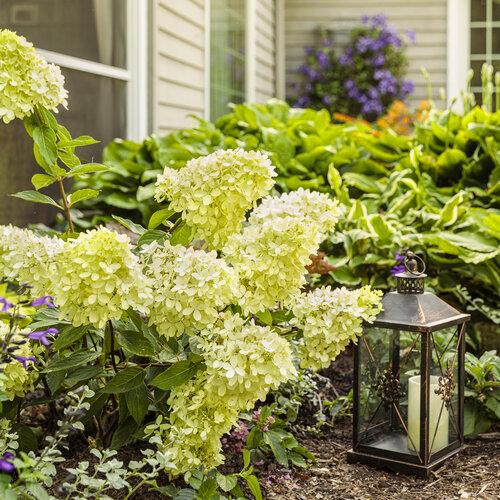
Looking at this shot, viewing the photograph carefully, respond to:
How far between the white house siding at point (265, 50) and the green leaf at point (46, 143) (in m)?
5.45

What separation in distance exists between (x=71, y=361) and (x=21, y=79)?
0.62m

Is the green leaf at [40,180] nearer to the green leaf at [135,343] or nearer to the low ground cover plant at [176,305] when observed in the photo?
the low ground cover plant at [176,305]

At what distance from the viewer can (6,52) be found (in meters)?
1.46

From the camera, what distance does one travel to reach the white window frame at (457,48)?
757cm

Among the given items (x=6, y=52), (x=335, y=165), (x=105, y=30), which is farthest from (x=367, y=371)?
(x=105, y=30)

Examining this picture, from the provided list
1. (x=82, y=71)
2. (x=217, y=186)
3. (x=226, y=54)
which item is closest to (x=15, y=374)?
(x=217, y=186)

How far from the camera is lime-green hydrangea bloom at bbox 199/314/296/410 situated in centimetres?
130

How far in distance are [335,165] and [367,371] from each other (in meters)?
1.91

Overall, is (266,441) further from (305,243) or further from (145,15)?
(145,15)

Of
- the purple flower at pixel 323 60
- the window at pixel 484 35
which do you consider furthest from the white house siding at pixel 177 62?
the window at pixel 484 35

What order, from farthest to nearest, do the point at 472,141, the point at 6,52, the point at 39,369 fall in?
the point at 472,141 → the point at 39,369 → the point at 6,52

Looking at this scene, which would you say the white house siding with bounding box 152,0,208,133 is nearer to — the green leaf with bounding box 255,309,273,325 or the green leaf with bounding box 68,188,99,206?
the green leaf with bounding box 68,188,99,206

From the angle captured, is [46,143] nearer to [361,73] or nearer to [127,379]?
[127,379]

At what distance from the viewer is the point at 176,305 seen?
1319 mm
